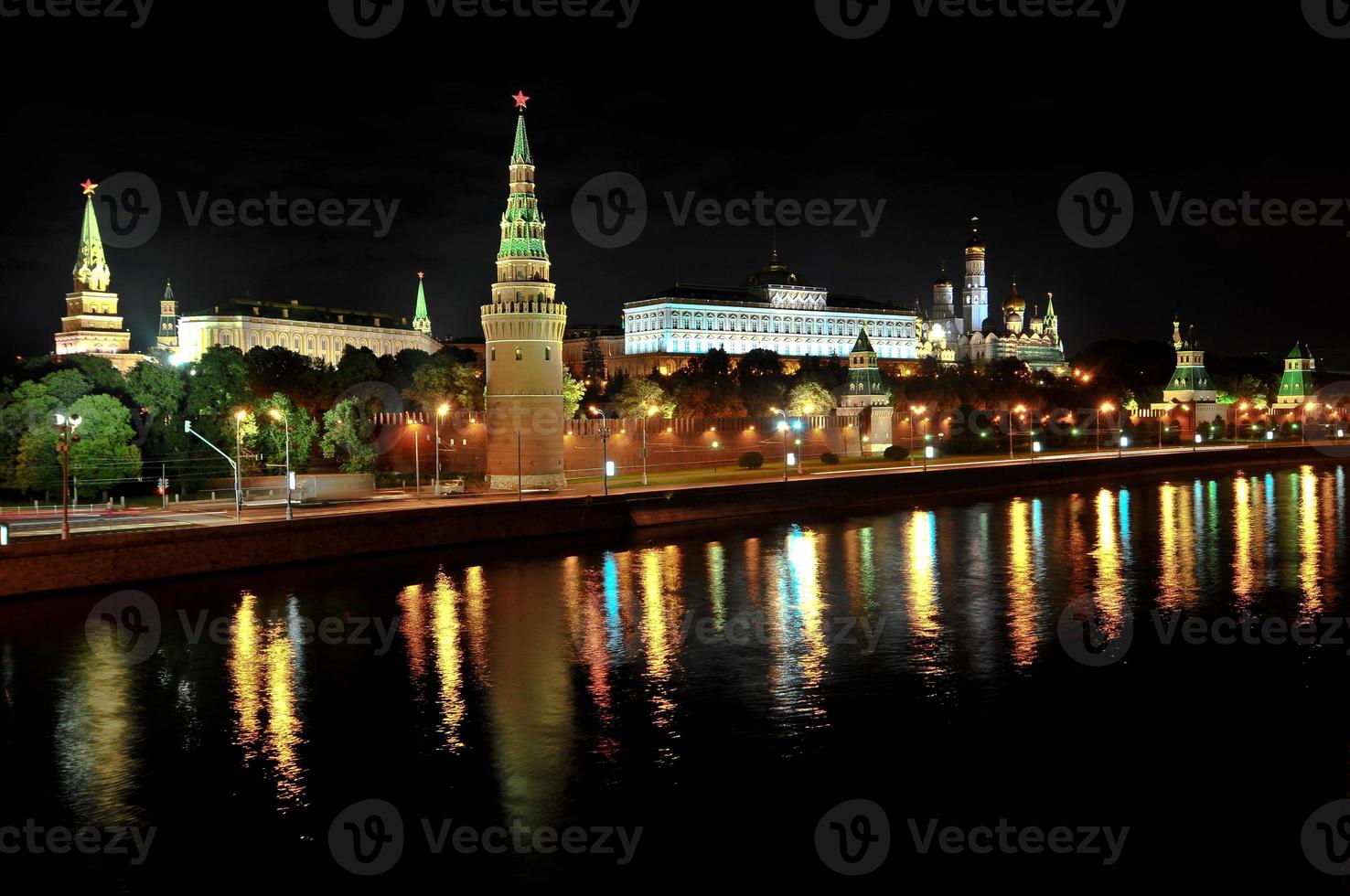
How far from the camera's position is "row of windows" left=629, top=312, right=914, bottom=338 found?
5458 inches

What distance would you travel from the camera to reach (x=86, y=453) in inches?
1660

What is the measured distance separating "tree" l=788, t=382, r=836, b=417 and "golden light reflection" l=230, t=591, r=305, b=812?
2430 inches

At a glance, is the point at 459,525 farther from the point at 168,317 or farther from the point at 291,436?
the point at 168,317

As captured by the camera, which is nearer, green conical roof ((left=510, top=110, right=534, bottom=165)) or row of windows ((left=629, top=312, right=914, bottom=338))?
green conical roof ((left=510, top=110, right=534, bottom=165))

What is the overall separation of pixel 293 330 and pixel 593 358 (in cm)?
3422

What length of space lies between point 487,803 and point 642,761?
8.10 ft

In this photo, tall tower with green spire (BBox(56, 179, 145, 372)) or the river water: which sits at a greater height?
tall tower with green spire (BBox(56, 179, 145, 372))

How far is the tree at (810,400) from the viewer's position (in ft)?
285

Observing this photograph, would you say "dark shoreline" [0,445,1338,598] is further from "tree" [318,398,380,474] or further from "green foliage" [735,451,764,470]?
"tree" [318,398,380,474]

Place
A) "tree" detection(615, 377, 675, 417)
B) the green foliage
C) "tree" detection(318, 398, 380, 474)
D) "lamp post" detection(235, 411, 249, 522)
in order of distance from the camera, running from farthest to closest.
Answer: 1. "tree" detection(615, 377, 675, 417)
2. the green foliage
3. "tree" detection(318, 398, 380, 474)
4. "lamp post" detection(235, 411, 249, 522)

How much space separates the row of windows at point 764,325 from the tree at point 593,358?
17.0 feet

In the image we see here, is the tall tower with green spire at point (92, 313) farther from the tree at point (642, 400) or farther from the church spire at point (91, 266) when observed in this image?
the tree at point (642, 400)

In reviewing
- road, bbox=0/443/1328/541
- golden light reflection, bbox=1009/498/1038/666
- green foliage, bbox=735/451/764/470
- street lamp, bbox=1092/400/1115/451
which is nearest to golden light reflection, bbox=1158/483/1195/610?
golden light reflection, bbox=1009/498/1038/666

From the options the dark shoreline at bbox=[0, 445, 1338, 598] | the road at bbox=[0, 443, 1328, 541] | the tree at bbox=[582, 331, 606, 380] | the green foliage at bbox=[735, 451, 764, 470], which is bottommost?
the dark shoreline at bbox=[0, 445, 1338, 598]
